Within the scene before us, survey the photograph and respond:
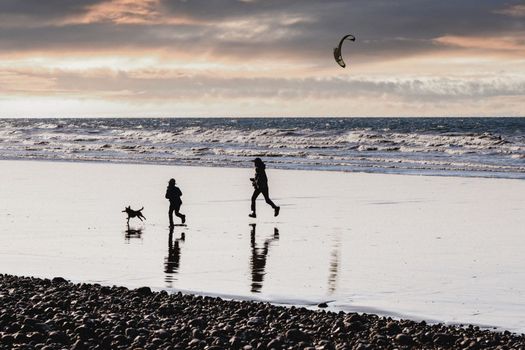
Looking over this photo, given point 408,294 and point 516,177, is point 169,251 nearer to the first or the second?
point 408,294

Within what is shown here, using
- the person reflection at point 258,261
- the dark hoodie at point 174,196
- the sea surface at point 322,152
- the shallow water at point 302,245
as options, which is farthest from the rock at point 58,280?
the sea surface at point 322,152

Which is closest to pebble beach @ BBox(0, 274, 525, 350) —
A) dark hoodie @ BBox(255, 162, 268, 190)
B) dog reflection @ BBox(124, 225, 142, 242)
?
dog reflection @ BBox(124, 225, 142, 242)

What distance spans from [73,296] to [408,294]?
183 inches

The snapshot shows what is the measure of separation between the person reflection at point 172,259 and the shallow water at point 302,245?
0.8 inches

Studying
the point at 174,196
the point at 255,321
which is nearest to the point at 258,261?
the point at 255,321

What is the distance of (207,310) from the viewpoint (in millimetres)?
10695

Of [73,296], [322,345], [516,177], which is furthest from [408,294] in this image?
[516,177]

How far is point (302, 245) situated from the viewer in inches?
649

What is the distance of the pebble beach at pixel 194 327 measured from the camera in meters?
8.97

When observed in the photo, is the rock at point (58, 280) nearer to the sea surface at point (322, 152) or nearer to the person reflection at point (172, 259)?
the person reflection at point (172, 259)

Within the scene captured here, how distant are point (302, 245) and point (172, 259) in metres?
2.88

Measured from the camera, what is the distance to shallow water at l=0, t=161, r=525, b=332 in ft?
39.2

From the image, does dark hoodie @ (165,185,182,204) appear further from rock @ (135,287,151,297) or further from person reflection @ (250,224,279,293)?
rock @ (135,287,151,297)

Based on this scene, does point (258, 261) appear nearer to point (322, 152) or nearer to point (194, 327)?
point (194, 327)
